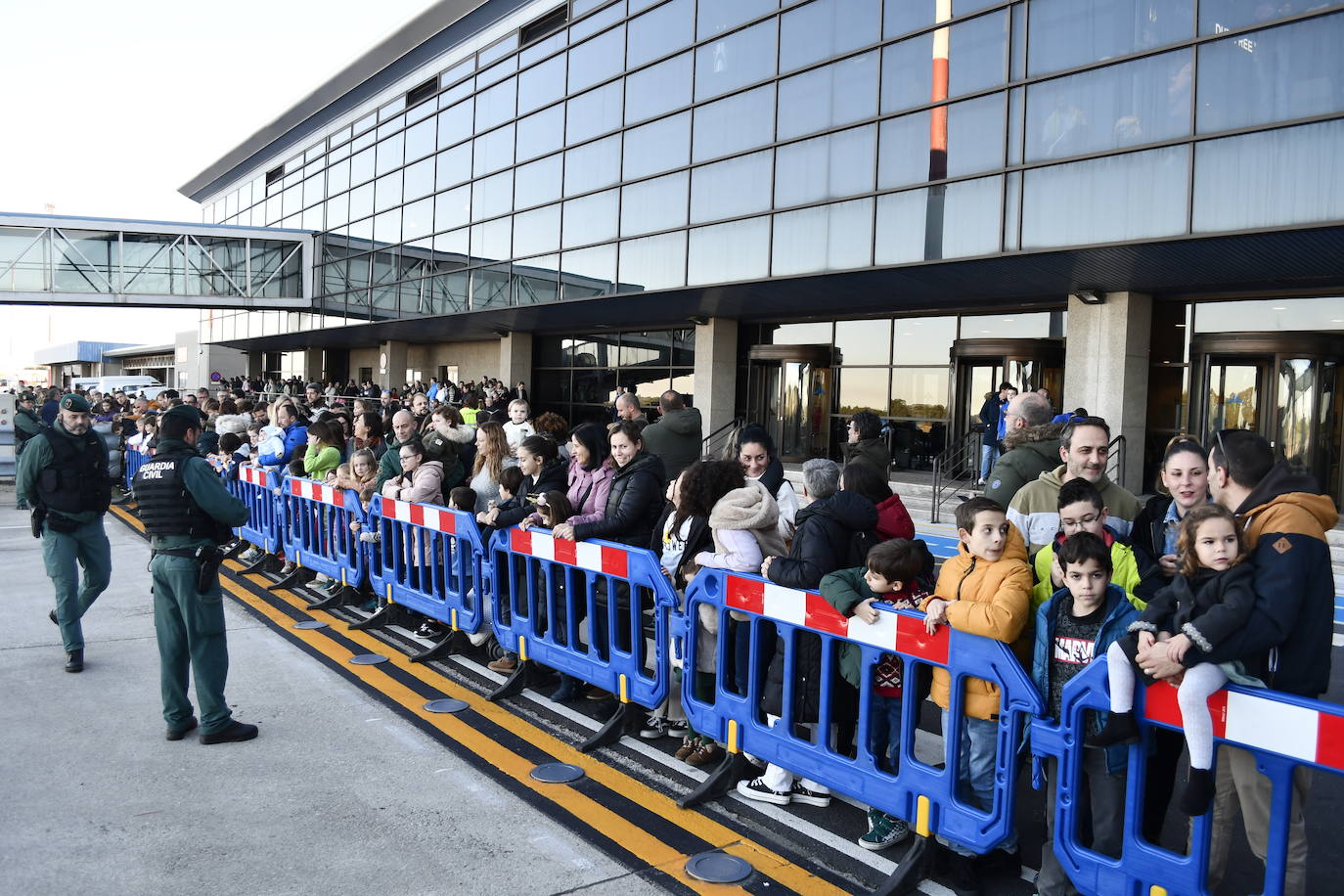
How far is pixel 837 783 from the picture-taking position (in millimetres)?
3895

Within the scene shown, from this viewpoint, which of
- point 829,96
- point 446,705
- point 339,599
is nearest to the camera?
point 446,705

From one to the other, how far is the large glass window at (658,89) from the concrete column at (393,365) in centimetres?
1595

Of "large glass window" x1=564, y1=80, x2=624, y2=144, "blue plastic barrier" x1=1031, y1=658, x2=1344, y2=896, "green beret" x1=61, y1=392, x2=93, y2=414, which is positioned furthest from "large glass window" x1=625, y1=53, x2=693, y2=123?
"blue plastic barrier" x1=1031, y1=658, x2=1344, y2=896

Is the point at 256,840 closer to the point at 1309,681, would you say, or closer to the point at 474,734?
the point at 474,734

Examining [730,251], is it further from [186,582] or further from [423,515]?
[186,582]

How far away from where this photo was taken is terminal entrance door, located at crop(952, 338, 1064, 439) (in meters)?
16.0

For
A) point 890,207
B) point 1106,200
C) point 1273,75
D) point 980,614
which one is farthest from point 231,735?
point 1273,75

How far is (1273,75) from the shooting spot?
37.4 feet

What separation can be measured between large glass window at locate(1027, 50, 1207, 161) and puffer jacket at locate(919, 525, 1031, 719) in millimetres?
11114

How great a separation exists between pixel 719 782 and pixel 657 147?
17039 millimetres

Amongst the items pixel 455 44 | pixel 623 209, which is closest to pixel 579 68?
pixel 623 209

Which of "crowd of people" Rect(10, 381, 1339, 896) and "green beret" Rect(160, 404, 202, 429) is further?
"green beret" Rect(160, 404, 202, 429)

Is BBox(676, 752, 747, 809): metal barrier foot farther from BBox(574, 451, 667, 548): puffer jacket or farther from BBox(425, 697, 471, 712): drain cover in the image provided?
BBox(425, 697, 471, 712): drain cover

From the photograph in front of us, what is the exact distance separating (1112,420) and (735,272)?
23.2 feet
